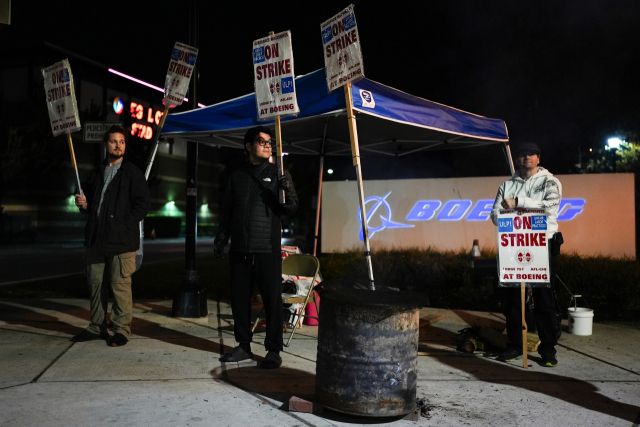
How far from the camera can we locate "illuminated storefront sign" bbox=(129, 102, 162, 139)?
4059 centimetres

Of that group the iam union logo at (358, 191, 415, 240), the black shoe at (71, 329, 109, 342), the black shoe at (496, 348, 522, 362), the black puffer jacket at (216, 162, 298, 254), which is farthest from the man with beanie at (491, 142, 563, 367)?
the iam union logo at (358, 191, 415, 240)

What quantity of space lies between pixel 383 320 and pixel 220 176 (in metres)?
56.2

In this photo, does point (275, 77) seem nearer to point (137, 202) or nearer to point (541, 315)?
point (137, 202)

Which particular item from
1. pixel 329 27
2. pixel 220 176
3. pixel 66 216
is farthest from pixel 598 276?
pixel 220 176

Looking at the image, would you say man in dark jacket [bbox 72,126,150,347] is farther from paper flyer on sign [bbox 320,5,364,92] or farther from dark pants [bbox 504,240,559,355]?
Answer: dark pants [bbox 504,240,559,355]

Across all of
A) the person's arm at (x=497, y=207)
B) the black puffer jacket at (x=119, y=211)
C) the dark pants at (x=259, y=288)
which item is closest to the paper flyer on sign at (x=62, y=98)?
the black puffer jacket at (x=119, y=211)

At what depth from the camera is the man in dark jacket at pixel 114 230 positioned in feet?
18.6

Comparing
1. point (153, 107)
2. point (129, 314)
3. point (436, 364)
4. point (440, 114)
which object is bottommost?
point (436, 364)

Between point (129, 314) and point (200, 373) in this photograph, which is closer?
point (200, 373)

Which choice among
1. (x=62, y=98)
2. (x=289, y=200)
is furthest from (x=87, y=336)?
(x=62, y=98)

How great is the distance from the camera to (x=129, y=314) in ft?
19.0

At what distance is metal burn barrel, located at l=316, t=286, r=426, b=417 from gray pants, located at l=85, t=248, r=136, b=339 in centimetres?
292

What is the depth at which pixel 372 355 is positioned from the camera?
3.52m

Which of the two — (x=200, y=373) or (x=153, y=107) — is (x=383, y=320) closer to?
(x=200, y=373)
